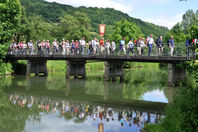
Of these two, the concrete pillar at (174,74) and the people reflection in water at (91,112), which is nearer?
the people reflection in water at (91,112)

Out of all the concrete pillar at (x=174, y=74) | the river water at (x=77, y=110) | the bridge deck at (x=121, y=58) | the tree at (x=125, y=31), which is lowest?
the river water at (x=77, y=110)

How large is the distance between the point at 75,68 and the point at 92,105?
664 inches

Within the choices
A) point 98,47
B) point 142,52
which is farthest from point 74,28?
point 142,52

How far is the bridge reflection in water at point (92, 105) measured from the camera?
1495cm

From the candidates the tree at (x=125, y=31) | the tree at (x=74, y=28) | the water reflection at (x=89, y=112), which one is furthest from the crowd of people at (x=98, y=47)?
the tree at (x=74, y=28)

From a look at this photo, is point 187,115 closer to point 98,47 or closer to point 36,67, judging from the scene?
point 98,47

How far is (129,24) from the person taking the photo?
64938 mm

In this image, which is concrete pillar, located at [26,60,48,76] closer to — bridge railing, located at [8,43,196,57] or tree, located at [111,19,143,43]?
bridge railing, located at [8,43,196,57]

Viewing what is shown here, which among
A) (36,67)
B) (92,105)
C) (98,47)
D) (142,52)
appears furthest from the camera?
(36,67)

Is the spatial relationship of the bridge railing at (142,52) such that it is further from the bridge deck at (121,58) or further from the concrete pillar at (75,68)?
the concrete pillar at (75,68)

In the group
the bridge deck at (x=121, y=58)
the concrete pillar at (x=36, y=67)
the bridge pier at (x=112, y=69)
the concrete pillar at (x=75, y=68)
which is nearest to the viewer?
the bridge deck at (x=121, y=58)

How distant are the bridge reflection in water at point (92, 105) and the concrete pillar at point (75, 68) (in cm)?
871

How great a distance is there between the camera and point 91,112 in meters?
16.3

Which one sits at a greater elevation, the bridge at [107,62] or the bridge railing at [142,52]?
the bridge railing at [142,52]
